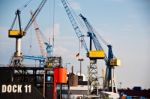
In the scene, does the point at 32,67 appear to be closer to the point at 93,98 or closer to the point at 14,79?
the point at 14,79

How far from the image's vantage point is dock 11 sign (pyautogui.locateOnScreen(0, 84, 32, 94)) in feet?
243

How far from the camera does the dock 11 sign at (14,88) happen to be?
74188mm

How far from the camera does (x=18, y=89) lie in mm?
74312

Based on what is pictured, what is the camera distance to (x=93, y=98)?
17738 cm

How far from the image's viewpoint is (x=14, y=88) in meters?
74.4

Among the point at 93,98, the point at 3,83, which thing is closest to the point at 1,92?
the point at 3,83

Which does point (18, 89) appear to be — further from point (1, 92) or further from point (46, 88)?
point (46, 88)

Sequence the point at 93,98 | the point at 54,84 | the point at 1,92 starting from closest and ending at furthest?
the point at 1,92, the point at 54,84, the point at 93,98

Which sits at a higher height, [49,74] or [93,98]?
[49,74]

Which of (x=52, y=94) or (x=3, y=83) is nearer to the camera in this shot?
(x=3, y=83)

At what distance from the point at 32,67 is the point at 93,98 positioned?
95741 millimetres

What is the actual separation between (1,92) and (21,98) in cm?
401

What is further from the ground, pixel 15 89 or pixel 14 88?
pixel 14 88

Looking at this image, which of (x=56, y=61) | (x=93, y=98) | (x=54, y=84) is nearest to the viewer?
(x=54, y=84)
